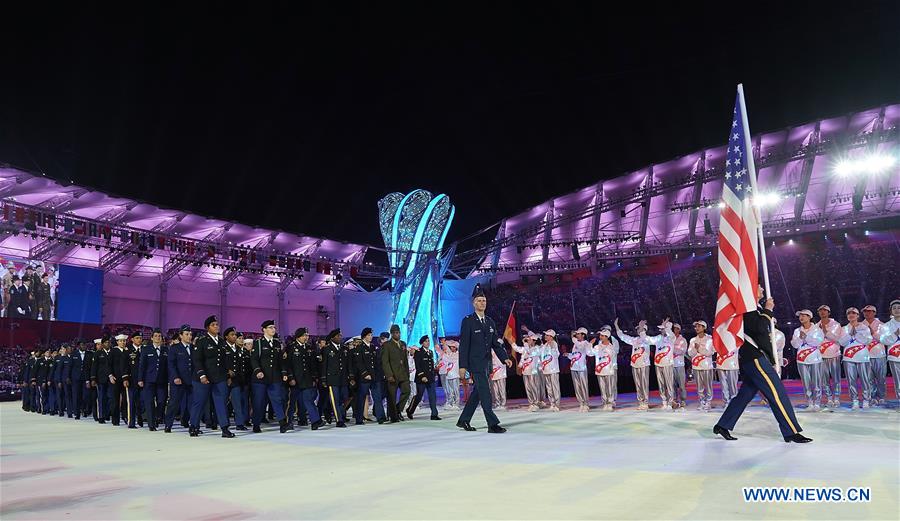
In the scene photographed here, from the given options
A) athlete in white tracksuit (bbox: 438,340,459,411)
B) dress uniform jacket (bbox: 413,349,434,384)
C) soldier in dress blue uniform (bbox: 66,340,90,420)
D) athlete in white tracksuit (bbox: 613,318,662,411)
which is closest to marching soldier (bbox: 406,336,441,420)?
dress uniform jacket (bbox: 413,349,434,384)

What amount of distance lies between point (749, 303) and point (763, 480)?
3068mm

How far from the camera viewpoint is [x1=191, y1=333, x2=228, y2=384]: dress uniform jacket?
945 centimetres

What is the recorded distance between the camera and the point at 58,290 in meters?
26.3

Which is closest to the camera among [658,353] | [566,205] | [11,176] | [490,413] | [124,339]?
[490,413]

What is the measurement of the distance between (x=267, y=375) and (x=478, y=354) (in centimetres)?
354

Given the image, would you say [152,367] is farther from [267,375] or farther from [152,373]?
[267,375]

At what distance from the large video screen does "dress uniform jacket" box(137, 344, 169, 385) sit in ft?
54.4

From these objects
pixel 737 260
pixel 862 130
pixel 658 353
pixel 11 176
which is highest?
pixel 862 130

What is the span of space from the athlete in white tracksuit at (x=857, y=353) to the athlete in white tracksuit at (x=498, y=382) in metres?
6.79

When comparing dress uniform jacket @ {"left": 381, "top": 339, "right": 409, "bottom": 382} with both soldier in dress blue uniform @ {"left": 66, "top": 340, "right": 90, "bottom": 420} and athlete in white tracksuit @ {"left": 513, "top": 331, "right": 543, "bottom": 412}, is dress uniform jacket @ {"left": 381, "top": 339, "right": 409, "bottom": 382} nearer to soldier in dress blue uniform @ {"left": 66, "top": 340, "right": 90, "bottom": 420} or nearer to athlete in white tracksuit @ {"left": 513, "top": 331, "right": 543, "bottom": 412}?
athlete in white tracksuit @ {"left": 513, "top": 331, "right": 543, "bottom": 412}

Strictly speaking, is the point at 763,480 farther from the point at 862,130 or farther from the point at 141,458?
the point at 862,130

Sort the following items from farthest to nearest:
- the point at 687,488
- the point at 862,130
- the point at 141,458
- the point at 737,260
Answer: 1. the point at 862,130
2. the point at 737,260
3. the point at 141,458
4. the point at 687,488

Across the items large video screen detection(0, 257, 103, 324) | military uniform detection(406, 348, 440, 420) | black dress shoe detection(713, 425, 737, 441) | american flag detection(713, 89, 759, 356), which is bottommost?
black dress shoe detection(713, 425, 737, 441)

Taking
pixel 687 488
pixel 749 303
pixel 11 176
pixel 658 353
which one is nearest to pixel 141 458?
pixel 687 488
